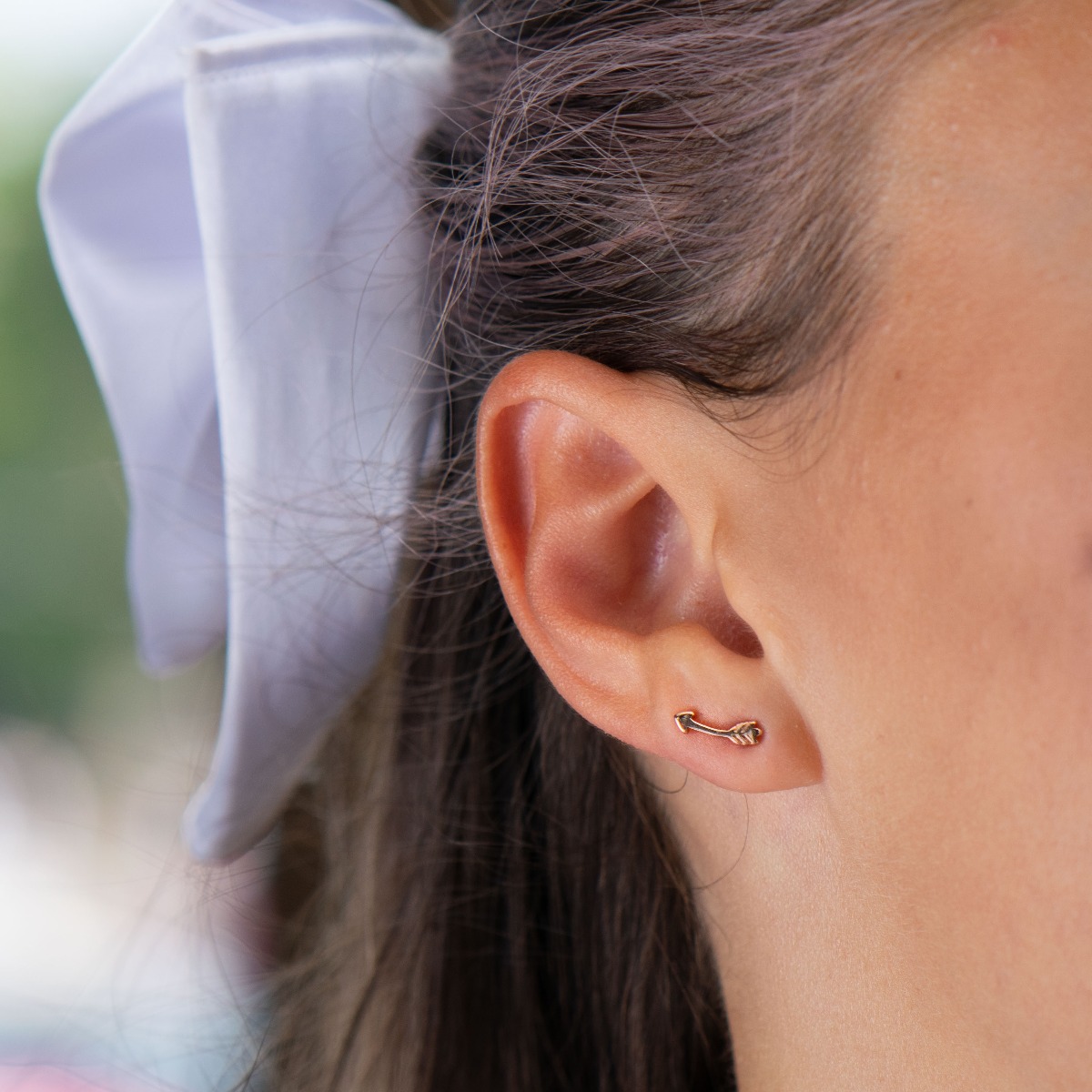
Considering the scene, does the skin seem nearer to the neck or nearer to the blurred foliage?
the neck

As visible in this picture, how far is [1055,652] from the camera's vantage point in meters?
0.54

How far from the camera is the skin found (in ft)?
1.81

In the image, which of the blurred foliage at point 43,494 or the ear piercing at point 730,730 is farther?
the blurred foliage at point 43,494

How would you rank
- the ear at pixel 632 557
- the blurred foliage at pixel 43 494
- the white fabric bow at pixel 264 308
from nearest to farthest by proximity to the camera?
1. the ear at pixel 632 557
2. the white fabric bow at pixel 264 308
3. the blurred foliage at pixel 43 494

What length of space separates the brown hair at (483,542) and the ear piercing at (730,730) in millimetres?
178

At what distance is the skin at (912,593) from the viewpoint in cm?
55

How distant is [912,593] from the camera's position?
1.91ft

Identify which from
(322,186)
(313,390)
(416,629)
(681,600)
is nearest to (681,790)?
(681,600)

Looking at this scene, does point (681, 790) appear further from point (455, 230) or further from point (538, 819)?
point (455, 230)

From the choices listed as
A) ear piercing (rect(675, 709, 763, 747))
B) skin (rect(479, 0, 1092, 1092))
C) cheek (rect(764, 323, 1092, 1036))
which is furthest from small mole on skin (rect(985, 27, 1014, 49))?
ear piercing (rect(675, 709, 763, 747))

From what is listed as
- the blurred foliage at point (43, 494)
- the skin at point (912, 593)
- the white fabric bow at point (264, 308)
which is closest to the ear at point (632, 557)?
the skin at point (912, 593)

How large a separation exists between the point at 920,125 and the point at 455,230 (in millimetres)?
338

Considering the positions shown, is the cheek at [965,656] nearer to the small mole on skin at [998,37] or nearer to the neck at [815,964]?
the neck at [815,964]

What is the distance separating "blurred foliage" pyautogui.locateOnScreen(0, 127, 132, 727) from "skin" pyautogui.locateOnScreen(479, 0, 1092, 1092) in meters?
1.63
